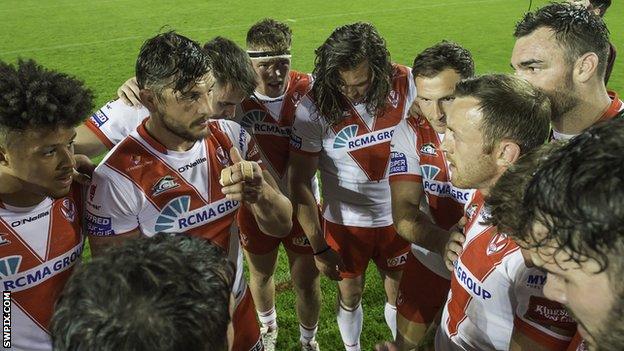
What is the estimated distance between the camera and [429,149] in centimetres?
289

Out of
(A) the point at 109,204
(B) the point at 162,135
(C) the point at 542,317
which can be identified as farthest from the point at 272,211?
(C) the point at 542,317

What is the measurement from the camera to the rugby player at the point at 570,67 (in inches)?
104

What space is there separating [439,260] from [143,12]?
1431cm

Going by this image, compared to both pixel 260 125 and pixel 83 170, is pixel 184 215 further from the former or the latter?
pixel 260 125

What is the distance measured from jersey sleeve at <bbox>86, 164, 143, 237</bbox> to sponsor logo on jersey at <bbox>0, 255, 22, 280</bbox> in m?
0.29

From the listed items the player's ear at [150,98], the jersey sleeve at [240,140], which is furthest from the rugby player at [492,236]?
the player's ear at [150,98]

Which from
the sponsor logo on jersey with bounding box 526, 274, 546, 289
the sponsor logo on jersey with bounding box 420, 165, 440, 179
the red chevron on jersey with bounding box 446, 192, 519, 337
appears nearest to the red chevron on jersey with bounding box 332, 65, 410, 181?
the sponsor logo on jersey with bounding box 420, 165, 440, 179

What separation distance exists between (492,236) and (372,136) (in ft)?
4.67

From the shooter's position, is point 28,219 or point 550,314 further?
point 28,219

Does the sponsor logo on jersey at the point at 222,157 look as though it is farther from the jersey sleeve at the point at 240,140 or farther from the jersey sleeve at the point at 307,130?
the jersey sleeve at the point at 307,130

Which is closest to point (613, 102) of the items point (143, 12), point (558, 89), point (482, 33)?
point (558, 89)

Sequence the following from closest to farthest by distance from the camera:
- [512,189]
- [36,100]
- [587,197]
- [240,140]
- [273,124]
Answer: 1. [587,197]
2. [512,189]
3. [36,100]
4. [240,140]
5. [273,124]

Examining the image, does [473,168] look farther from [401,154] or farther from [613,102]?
[613,102]

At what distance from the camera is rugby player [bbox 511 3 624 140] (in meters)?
2.64
